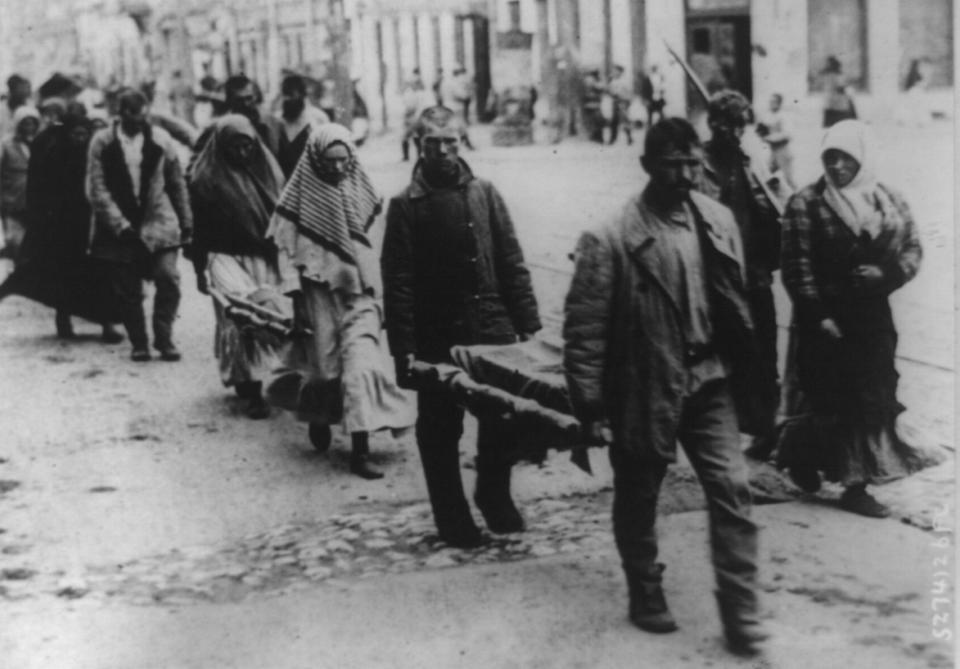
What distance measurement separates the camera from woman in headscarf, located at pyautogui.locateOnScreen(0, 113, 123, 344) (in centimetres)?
942

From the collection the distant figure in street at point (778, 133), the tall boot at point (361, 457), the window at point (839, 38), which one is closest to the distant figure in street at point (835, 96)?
the window at point (839, 38)

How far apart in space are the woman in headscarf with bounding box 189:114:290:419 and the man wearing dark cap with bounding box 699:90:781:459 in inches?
108

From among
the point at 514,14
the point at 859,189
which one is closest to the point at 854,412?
the point at 859,189

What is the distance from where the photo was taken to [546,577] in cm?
526

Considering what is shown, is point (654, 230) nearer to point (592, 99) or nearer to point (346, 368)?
point (346, 368)

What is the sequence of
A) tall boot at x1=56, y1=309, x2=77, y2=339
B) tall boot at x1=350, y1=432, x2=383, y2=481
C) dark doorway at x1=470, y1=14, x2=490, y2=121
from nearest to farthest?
tall boot at x1=350, y1=432, x2=383, y2=481
dark doorway at x1=470, y1=14, x2=490, y2=121
tall boot at x1=56, y1=309, x2=77, y2=339

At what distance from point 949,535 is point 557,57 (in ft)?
14.4

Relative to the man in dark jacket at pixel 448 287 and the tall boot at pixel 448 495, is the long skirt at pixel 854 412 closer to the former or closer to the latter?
the man in dark jacket at pixel 448 287

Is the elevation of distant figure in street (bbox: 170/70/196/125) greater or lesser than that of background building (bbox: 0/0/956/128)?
lesser

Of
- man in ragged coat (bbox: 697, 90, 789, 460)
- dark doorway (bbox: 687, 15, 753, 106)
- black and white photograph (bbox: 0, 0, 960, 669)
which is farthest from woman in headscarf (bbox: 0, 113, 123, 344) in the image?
man in ragged coat (bbox: 697, 90, 789, 460)

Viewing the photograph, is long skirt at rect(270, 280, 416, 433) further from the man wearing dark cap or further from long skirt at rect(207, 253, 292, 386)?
the man wearing dark cap

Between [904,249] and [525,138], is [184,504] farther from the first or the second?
[525,138]

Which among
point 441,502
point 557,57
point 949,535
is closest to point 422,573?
point 441,502

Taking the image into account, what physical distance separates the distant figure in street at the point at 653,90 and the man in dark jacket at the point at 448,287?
4217 mm
